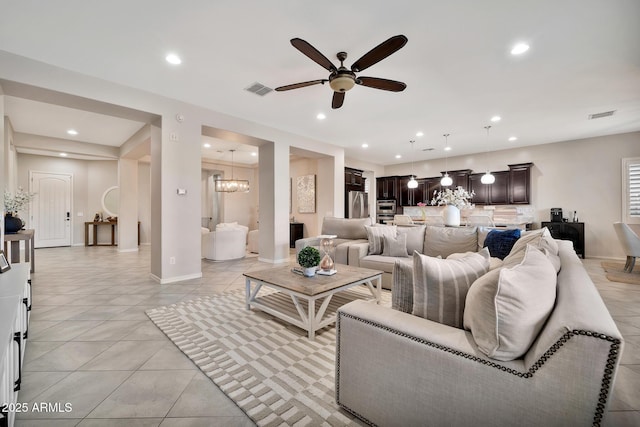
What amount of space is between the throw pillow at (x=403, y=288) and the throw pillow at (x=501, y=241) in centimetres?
244

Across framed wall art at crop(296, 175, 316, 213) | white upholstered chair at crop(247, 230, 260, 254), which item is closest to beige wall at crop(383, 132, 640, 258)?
framed wall art at crop(296, 175, 316, 213)

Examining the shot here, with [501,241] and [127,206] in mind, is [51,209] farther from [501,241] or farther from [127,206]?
[501,241]

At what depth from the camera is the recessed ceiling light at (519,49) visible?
2773 millimetres

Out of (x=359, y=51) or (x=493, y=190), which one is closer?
(x=359, y=51)

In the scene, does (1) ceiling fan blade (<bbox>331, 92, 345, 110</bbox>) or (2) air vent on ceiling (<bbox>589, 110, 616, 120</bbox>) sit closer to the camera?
(1) ceiling fan blade (<bbox>331, 92, 345, 110</bbox>)

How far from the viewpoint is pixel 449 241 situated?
3854 mm

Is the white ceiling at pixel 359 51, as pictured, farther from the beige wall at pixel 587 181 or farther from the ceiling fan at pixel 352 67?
the beige wall at pixel 587 181

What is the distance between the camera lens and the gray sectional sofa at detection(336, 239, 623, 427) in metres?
0.84

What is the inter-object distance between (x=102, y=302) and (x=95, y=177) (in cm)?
713

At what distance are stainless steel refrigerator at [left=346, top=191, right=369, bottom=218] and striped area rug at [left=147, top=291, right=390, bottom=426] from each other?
5499 mm

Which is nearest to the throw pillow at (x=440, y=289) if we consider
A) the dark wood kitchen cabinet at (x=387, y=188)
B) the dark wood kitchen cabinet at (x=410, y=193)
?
the dark wood kitchen cabinet at (x=410, y=193)

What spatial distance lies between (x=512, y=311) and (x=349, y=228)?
395cm

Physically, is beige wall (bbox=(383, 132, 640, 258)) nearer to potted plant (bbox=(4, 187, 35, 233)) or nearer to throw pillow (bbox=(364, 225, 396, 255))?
throw pillow (bbox=(364, 225, 396, 255))

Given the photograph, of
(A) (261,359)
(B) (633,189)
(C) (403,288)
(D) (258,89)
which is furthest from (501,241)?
(B) (633,189)
